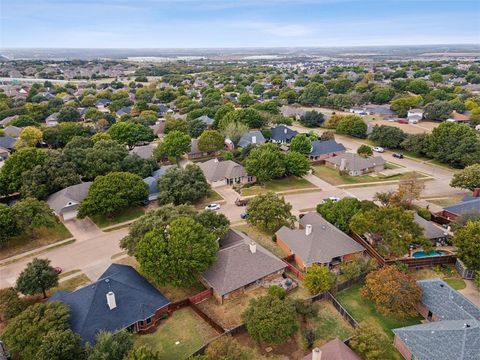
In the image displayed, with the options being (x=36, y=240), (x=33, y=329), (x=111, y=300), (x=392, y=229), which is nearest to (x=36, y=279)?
(x=33, y=329)

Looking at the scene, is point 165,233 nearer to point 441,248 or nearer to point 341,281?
point 341,281

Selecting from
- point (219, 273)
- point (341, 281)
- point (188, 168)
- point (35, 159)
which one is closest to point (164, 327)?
point (219, 273)

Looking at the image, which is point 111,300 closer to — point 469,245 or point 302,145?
point 469,245

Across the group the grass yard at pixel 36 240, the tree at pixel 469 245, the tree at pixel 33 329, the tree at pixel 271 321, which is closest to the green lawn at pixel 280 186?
the grass yard at pixel 36 240

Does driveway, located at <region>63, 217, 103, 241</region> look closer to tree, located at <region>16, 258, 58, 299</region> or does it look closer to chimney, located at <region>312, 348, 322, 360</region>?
tree, located at <region>16, 258, 58, 299</region>

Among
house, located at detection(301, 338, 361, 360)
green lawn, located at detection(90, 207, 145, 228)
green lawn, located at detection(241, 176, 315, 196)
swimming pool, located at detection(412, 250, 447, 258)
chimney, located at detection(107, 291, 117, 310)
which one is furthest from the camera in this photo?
green lawn, located at detection(241, 176, 315, 196)

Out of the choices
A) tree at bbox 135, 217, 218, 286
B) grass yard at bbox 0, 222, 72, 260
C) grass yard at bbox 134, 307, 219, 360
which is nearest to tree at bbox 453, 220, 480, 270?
tree at bbox 135, 217, 218, 286

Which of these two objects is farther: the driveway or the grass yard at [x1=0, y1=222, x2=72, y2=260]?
the driveway
